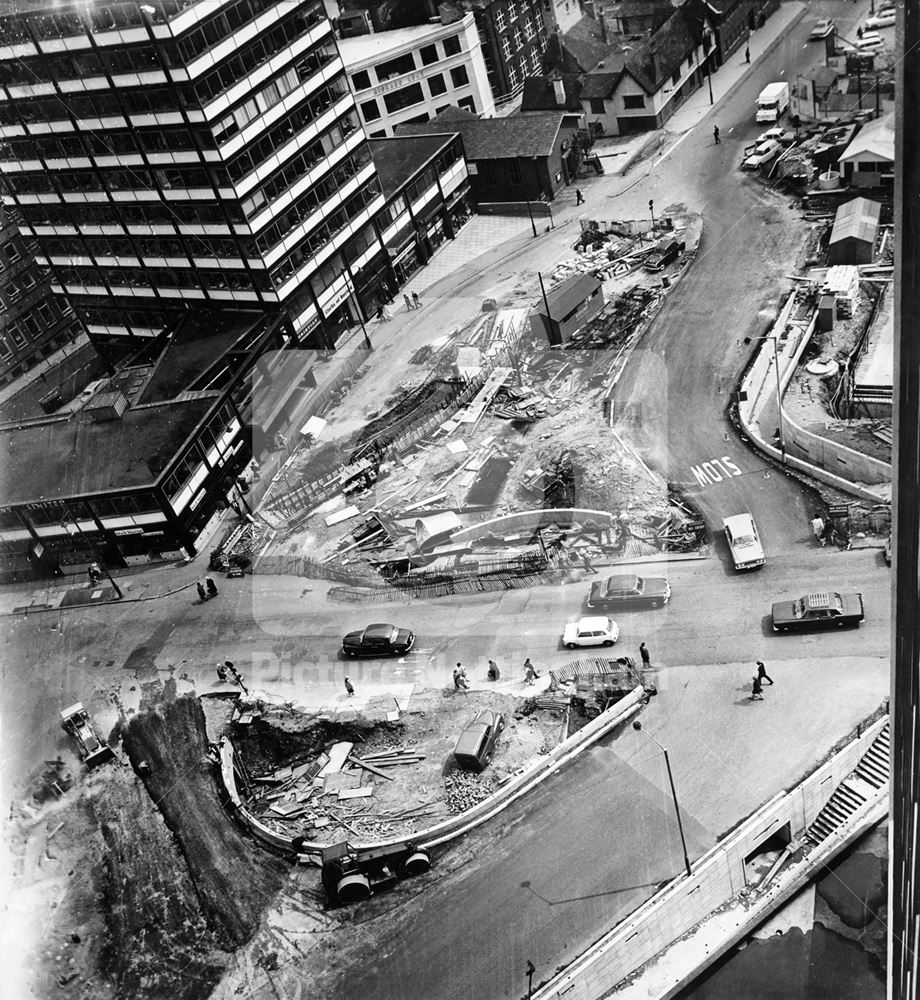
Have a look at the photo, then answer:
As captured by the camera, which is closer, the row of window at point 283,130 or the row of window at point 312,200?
the row of window at point 283,130

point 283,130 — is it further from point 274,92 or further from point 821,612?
point 821,612

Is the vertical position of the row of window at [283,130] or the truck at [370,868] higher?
the row of window at [283,130]

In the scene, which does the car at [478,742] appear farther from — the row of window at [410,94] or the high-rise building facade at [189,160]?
the row of window at [410,94]

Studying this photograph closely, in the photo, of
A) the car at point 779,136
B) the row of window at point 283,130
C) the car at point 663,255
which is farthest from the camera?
the car at point 779,136

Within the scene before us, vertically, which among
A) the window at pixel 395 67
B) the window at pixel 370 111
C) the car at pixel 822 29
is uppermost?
the window at pixel 395 67

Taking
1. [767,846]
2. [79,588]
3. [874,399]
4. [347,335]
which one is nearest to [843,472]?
[874,399]

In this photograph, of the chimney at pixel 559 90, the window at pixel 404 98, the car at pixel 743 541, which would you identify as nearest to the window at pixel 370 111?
the window at pixel 404 98

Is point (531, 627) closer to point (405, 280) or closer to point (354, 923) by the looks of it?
point (354, 923)

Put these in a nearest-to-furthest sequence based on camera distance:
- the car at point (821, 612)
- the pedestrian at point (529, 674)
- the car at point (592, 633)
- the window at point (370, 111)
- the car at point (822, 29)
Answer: the car at point (821, 612) → the pedestrian at point (529, 674) → the car at point (592, 633) → the car at point (822, 29) → the window at point (370, 111)
